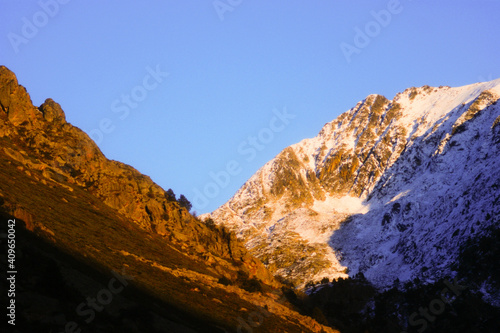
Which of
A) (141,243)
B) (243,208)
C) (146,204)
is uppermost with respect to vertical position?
(243,208)

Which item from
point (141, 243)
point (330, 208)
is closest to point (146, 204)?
point (141, 243)

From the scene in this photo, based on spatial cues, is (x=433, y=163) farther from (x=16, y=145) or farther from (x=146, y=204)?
(x=16, y=145)

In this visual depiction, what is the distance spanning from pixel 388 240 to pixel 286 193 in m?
68.0

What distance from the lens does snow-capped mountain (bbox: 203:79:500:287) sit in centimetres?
10138

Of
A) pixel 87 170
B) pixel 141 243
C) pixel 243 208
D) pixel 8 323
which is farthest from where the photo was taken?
pixel 243 208

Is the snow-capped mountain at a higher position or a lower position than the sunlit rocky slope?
higher

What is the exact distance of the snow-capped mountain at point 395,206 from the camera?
333 ft

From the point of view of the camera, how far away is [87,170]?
68.4m

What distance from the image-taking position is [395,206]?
473 ft

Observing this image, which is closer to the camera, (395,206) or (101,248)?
(101,248)

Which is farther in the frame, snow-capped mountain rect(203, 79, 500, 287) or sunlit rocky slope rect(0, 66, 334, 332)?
snow-capped mountain rect(203, 79, 500, 287)

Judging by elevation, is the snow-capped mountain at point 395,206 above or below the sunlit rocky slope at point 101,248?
above

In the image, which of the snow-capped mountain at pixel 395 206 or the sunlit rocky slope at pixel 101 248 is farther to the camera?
the snow-capped mountain at pixel 395 206

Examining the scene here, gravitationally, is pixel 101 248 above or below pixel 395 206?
below
